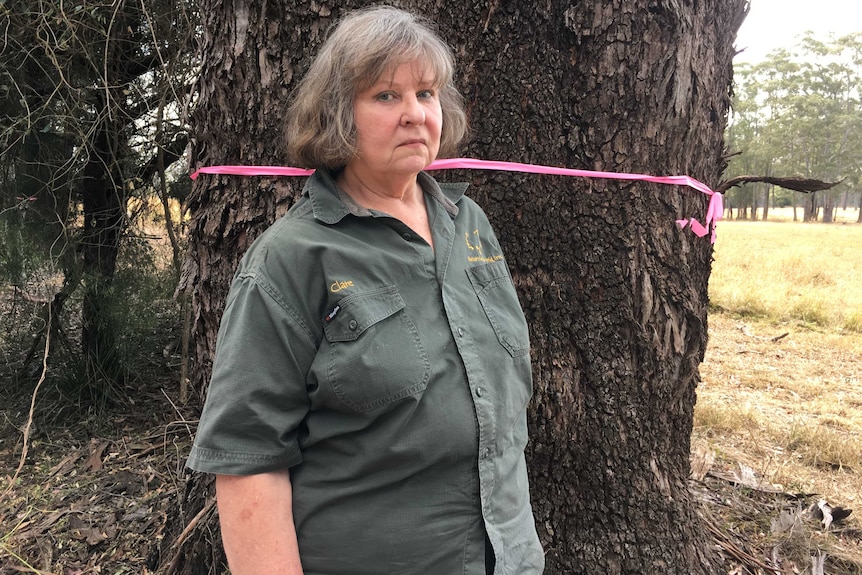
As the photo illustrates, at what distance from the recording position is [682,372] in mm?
2324

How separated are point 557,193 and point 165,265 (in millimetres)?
3953

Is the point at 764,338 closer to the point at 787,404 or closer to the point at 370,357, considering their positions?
the point at 787,404

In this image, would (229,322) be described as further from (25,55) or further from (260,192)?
(25,55)

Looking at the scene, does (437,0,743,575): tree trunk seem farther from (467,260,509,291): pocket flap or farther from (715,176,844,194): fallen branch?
(467,260,509,291): pocket flap

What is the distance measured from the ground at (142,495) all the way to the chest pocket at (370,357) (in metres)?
1.54

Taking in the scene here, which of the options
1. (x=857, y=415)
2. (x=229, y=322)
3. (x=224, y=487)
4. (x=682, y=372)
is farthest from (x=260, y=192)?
(x=857, y=415)

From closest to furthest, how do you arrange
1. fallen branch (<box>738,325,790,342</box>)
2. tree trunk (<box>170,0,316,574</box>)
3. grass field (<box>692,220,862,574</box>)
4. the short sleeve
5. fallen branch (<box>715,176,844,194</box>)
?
1. the short sleeve
2. tree trunk (<box>170,0,316,574</box>)
3. fallen branch (<box>715,176,844,194</box>)
4. grass field (<box>692,220,862,574</box>)
5. fallen branch (<box>738,325,790,342</box>)

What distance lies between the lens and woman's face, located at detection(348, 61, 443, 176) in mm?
1312

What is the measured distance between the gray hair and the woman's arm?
2.32 feet

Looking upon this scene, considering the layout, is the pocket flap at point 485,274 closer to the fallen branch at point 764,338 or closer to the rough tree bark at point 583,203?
the rough tree bark at point 583,203

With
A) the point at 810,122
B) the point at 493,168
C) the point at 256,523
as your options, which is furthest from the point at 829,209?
the point at 256,523

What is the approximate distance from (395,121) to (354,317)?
1.46ft

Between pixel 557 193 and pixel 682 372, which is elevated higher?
pixel 557 193

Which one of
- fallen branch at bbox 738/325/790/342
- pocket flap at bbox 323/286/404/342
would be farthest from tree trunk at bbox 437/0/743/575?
fallen branch at bbox 738/325/790/342
